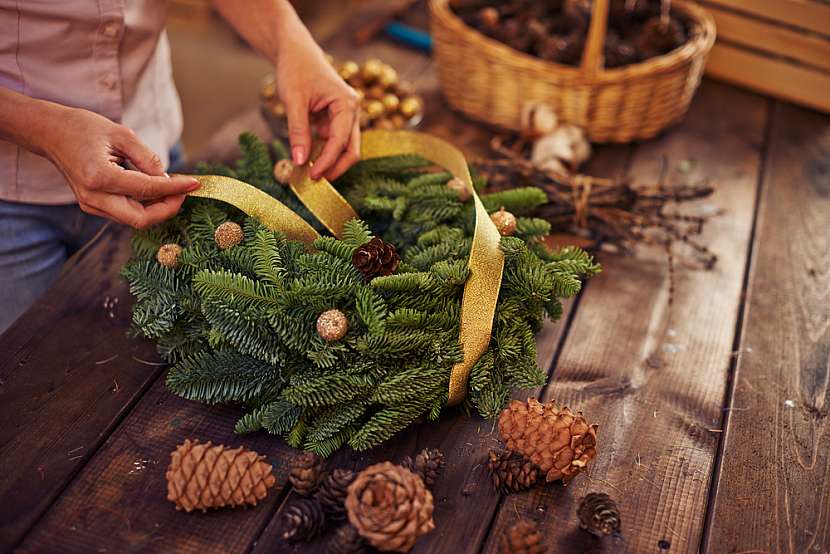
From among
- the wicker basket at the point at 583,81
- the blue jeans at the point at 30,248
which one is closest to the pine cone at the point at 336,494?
the blue jeans at the point at 30,248

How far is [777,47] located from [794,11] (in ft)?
0.24

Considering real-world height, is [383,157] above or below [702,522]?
above

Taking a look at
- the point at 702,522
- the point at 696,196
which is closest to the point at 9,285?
the point at 702,522

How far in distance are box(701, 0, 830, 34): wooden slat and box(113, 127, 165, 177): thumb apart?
125 cm

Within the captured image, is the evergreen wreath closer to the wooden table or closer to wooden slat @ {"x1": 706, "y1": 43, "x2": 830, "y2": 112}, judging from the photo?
the wooden table

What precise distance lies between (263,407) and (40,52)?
0.59m

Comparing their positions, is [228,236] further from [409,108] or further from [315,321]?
[409,108]

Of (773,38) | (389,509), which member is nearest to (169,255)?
(389,509)

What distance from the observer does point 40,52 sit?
1.01 metres

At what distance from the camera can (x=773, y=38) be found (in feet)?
5.06

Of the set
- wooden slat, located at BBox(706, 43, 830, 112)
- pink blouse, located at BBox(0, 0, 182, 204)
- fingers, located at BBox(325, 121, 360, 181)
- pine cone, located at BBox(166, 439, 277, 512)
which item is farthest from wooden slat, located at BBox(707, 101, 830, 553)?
pink blouse, located at BBox(0, 0, 182, 204)

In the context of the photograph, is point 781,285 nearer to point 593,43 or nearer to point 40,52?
point 593,43

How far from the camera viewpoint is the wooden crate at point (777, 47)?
150 centimetres

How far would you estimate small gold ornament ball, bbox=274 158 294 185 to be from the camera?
1.04 metres
